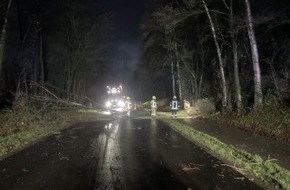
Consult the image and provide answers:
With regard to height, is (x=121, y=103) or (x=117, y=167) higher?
(x=121, y=103)

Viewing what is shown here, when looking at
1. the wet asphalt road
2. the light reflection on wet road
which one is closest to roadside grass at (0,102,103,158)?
the wet asphalt road

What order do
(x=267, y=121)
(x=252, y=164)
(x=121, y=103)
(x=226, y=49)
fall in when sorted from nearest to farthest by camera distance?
1. (x=252, y=164)
2. (x=267, y=121)
3. (x=226, y=49)
4. (x=121, y=103)

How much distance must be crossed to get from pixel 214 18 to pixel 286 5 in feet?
23.9

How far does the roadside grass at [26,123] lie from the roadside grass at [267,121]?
9.77 meters

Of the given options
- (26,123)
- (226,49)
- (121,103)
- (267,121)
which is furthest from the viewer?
(121,103)

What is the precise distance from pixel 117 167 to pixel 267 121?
33.5 feet

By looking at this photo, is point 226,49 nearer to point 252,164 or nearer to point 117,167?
point 252,164

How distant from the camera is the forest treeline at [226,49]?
76.2 ft

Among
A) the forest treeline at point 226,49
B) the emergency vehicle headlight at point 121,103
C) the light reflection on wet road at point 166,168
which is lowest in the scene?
the light reflection on wet road at point 166,168

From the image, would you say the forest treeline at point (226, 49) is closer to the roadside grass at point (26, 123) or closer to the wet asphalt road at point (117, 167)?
the wet asphalt road at point (117, 167)

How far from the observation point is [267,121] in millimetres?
19844

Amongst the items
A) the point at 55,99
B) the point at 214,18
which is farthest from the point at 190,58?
the point at 55,99

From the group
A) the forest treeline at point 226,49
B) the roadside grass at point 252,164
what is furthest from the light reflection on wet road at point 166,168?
the forest treeline at point 226,49

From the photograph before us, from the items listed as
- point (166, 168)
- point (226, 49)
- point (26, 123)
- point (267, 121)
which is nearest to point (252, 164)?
point (166, 168)
